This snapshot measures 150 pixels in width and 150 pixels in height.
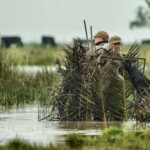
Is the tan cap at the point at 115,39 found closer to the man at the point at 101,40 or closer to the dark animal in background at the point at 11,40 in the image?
the man at the point at 101,40

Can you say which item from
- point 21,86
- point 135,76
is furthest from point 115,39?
point 21,86

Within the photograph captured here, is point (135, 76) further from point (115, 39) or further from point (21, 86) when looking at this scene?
point (21, 86)

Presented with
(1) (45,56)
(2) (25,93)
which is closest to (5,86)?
(2) (25,93)

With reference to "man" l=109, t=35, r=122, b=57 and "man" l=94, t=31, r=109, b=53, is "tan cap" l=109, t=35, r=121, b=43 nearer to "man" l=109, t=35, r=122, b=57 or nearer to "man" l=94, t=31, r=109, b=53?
"man" l=109, t=35, r=122, b=57

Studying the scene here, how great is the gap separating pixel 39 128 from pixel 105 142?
2.79m

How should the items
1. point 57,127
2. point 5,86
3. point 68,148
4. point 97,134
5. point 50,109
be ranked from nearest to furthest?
point 68,148 → point 97,134 → point 57,127 → point 50,109 → point 5,86

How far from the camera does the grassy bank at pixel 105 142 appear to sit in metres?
12.7

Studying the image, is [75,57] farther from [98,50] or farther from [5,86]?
[5,86]

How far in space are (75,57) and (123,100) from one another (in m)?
1.13

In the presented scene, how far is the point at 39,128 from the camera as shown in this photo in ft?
52.5

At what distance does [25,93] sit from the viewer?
20.9m

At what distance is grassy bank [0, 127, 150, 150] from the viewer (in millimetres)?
12680

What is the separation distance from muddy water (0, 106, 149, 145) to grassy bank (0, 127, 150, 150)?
0.44 m

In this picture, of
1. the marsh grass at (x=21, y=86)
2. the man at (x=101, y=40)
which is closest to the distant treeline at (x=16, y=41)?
the marsh grass at (x=21, y=86)
